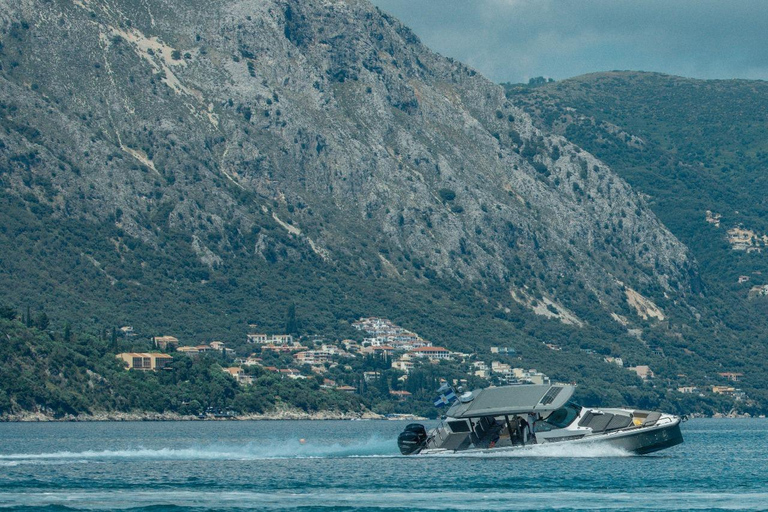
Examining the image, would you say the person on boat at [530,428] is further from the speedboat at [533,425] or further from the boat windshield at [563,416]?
the boat windshield at [563,416]

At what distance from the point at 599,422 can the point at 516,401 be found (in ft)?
22.0

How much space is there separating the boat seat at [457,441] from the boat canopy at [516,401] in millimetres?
1440

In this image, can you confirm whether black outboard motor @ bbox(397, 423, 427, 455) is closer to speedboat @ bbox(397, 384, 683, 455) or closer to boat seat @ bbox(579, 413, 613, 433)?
speedboat @ bbox(397, 384, 683, 455)

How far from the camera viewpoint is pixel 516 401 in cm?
9700

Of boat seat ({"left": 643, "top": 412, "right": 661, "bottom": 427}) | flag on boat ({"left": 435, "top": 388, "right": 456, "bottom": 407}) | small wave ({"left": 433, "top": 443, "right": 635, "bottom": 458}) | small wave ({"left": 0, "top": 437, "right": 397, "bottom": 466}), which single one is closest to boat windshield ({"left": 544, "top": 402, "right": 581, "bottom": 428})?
small wave ({"left": 433, "top": 443, "right": 635, "bottom": 458})

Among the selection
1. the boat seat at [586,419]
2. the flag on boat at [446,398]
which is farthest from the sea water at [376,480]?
the flag on boat at [446,398]

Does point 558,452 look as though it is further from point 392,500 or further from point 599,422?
point 392,500

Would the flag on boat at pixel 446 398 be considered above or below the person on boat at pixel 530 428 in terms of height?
above

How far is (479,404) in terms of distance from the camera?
3848 inches

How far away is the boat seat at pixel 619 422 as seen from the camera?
327 feet

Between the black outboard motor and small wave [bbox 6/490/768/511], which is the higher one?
the black outboard motor

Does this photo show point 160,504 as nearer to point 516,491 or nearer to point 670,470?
point 516,491

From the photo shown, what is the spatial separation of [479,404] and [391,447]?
68.6ft

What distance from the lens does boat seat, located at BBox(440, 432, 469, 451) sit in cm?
9894
